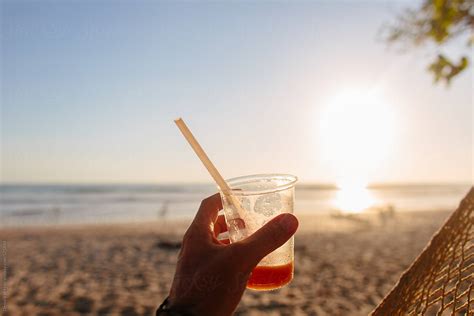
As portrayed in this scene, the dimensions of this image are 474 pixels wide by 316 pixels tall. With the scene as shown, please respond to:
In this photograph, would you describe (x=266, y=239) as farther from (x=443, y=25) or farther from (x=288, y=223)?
(x=443, y=25)

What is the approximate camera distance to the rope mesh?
1793mm

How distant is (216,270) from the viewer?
4.25ft

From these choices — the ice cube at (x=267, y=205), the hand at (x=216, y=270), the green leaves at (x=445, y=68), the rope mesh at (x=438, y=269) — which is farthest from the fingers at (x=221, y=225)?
the green leaves at (x=445, y=68)

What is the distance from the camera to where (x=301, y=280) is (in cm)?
722

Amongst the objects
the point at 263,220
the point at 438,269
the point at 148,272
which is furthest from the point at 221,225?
the point at 148,272

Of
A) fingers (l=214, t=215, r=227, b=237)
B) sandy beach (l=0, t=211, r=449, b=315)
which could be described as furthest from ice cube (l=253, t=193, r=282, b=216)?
sandy beach (l=0, t=211, r=449, b=315)

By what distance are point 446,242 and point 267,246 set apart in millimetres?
1082

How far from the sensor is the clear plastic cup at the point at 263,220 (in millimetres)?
1746

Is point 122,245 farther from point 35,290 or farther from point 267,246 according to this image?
point 267,246

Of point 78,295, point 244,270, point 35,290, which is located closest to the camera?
point 244,270

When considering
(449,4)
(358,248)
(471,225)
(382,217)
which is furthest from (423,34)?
(382,217)

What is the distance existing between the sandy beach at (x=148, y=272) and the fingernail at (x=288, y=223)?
442cm

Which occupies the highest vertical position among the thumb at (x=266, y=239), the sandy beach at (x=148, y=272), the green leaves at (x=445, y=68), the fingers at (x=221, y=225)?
the green leaves at (x=445, y=68)

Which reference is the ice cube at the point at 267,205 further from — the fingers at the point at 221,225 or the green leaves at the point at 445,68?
the green leaves at the point at 445,68
